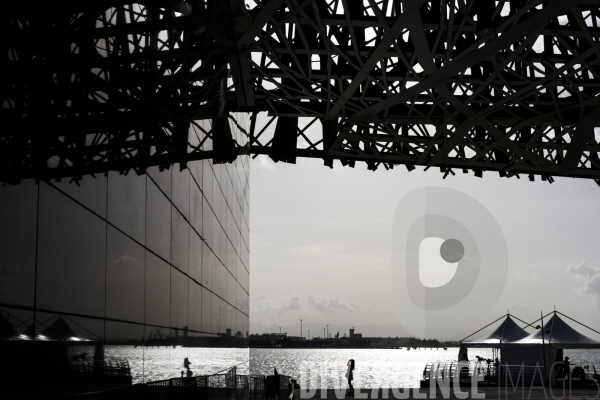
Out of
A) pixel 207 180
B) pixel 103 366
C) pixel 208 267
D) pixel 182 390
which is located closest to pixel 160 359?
pixel 182 390

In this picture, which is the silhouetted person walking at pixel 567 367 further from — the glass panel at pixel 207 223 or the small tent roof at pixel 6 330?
the small tent roof at pixel 6 330

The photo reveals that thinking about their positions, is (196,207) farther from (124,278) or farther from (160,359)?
(124,278)

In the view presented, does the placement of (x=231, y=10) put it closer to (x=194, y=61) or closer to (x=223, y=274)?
(x=194, y=61)

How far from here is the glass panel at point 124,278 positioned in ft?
33.3

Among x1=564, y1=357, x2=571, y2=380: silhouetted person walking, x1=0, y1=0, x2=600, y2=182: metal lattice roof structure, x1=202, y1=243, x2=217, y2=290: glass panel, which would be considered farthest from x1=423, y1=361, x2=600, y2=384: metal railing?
x1=202, y1=243, x2=217, y2=290: glass panel

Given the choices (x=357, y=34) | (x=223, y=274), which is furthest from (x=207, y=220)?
(x=357, y=34)

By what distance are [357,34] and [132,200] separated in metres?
8.35

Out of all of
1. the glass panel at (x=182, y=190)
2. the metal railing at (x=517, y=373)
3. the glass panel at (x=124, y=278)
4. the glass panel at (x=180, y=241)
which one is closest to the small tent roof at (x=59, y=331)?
the glass panel at (x=124, y=278)

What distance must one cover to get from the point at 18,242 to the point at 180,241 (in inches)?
367

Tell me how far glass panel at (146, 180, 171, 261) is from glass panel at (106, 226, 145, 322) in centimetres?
84

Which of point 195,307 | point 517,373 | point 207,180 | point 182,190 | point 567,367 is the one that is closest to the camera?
point 182,190

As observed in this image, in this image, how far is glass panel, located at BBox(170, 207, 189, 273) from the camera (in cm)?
1530

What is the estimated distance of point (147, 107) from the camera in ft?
41.4

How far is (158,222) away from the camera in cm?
1374
